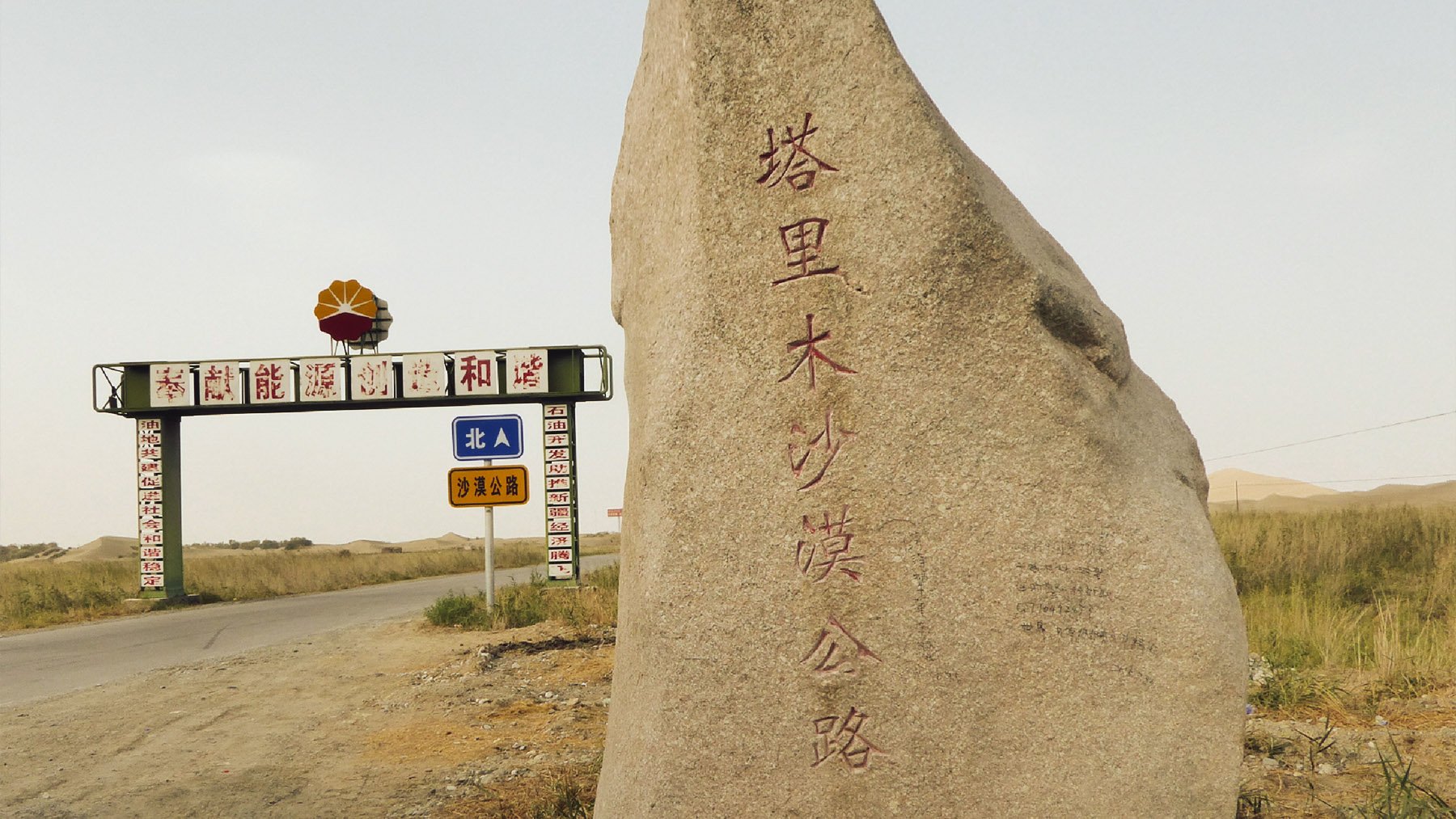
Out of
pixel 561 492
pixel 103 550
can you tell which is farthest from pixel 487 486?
pixel 103 550

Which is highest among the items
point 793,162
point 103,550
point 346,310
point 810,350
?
point 346,310

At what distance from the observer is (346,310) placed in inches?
606

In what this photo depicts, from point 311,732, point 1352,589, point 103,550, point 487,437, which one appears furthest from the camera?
point 103,550

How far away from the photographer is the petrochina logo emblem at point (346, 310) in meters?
15.4

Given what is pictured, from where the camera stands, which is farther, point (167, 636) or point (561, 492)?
point (561, 492)

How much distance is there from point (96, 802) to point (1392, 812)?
5.73m

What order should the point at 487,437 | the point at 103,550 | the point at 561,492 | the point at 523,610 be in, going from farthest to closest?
the point at 103,550
the point at 561,492
the point at 523,610
the point at 487,437

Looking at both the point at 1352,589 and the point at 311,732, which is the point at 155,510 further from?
the point at 1352,589

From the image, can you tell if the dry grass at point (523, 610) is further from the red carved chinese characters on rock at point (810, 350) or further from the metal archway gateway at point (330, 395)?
the red carved chinese characters on rock at point (810, 350)

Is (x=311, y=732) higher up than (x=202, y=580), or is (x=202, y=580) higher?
(x=311, y=732)

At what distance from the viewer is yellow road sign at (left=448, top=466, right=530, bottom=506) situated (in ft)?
35.6

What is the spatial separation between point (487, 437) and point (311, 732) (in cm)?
461

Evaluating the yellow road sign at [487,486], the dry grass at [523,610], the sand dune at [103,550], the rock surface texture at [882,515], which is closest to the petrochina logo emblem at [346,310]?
the dry grass at [523,610]

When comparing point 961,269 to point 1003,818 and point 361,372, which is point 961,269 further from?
point 361,372
